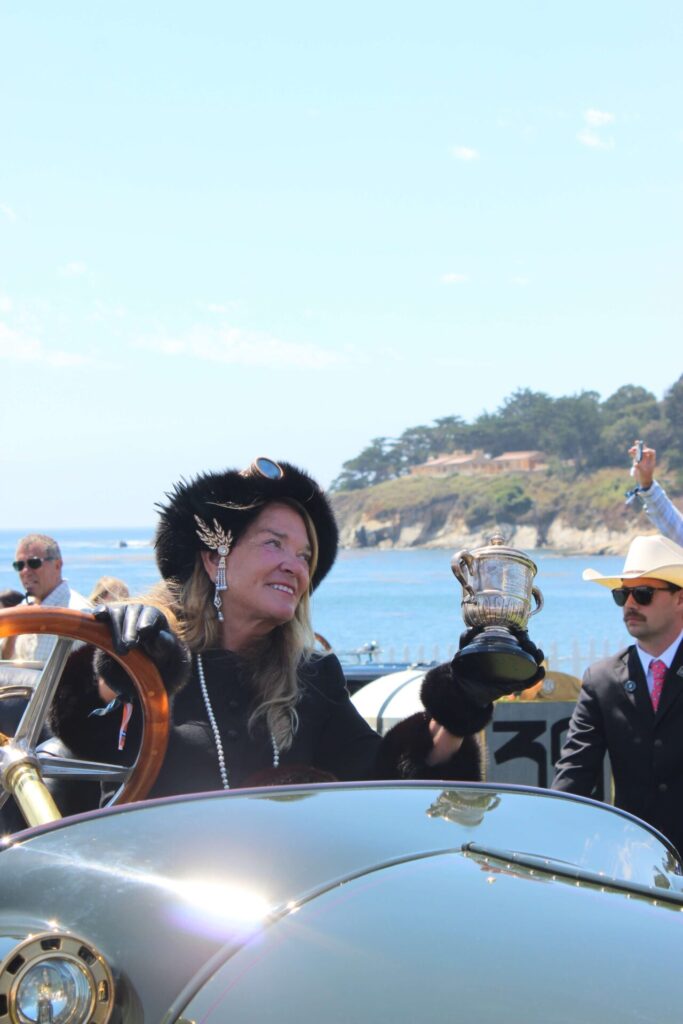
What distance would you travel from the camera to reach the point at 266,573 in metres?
2.99

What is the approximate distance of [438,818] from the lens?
150 centimetres

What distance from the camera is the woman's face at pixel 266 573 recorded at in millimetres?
2986

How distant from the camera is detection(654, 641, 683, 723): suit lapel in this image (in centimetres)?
441

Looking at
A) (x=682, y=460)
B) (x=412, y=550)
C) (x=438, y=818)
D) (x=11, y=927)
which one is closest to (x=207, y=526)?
(x=438, y=818)

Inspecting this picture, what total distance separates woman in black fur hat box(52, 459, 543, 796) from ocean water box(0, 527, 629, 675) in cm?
26

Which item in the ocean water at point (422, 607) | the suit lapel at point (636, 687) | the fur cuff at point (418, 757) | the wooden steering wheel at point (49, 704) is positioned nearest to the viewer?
the wooden steering wheel at point (49, 704)

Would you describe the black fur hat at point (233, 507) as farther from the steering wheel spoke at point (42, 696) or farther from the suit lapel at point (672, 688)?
the suit lapel at point (672, 688)

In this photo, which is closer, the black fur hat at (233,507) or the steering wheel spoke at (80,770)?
the steering wheel spoke at (80,770)

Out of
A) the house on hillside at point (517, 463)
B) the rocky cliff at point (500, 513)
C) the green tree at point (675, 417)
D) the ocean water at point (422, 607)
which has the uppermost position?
the green tree at point (675, 417)

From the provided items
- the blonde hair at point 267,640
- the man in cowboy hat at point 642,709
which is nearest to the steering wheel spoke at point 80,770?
the blonde hair at point 267,640

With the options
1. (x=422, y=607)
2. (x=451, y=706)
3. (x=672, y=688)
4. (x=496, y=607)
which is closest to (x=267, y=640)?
(x=451, y=706)

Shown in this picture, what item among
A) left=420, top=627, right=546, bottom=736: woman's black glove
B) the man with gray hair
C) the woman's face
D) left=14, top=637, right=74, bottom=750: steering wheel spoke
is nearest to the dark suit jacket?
the woman's face

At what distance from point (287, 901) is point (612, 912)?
33cm

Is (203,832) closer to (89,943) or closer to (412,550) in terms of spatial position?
(89,943)
